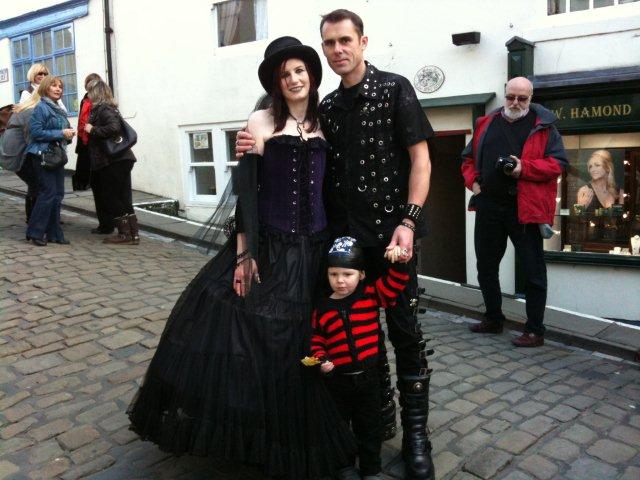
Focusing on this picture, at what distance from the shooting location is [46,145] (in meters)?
6.99

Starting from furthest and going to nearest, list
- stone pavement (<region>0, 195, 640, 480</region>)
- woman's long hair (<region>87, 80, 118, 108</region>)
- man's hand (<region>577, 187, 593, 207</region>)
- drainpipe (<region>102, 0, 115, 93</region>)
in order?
1. drainpipe (<region>102, 0, 115, 93</region>)
2. woman's long hair (<region>87, 80, 118, 108</region>)
3. man's hand (<region>577, 187, 593, 207</region>)
4. stone pavement (<region>0, 195, 640, 480</region>)

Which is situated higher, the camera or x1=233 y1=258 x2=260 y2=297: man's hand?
the camera

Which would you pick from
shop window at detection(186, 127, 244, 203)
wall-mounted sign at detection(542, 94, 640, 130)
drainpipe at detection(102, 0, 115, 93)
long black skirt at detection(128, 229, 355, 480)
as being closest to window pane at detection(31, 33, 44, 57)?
drainpipe at detection(102, 0, 115, 93)

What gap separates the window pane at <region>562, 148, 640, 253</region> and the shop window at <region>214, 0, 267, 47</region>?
4975 millimetres

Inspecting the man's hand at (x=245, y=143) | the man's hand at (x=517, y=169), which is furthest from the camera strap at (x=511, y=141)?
the man's hand at (x=245, y=143)

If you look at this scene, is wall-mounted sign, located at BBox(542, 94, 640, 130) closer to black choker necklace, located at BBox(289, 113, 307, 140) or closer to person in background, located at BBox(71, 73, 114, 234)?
black choker necklace, located at BBox(289, 113, 307, 140)

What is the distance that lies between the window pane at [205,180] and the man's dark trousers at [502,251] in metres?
6.30

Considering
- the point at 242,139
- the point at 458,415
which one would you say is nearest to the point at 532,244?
the point at 458,415

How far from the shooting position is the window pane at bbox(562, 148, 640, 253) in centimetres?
670

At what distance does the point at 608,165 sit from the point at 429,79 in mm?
2171

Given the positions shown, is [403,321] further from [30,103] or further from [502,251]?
[30,103]

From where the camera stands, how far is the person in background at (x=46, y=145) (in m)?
6.95

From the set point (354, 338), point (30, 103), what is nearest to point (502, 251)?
point (354, 338)

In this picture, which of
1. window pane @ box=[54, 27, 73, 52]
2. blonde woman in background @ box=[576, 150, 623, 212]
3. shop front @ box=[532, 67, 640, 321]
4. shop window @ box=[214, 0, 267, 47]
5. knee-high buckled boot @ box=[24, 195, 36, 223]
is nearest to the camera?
shop front @ box=[532, 67, 640, 321]
